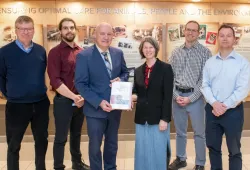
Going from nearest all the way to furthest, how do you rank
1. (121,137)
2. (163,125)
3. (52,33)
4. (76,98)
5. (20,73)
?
1. (163,125)
2. (20,73)
3. (76,98)
4. (52,33)
5. (121,137)

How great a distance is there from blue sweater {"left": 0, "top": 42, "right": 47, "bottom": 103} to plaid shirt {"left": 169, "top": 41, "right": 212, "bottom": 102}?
1648mm

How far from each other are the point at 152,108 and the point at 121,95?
0.33 m

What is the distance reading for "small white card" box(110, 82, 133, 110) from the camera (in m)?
2.79

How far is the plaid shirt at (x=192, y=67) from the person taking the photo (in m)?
3.42

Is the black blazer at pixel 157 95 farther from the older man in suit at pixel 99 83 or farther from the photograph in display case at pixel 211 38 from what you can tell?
the photograph in display case at pixel 211 38

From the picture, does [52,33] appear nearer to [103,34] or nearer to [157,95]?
[103,34]

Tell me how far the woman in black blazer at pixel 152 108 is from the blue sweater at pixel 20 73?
3.42 feet

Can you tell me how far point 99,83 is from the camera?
2.89 metres

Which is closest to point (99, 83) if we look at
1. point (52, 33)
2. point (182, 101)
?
point (182, 101)

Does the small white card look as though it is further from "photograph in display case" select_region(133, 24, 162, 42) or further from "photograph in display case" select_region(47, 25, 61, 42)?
"photograph in display case" select_region(47, 25, 61, 42)

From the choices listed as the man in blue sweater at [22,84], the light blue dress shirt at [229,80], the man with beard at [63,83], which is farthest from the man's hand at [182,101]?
the man in blue sweater at [22,84]

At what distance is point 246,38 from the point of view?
190 inches

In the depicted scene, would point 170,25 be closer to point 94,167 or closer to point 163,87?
point 163,87

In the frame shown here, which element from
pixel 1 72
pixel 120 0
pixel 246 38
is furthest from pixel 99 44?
pixel 246 38
